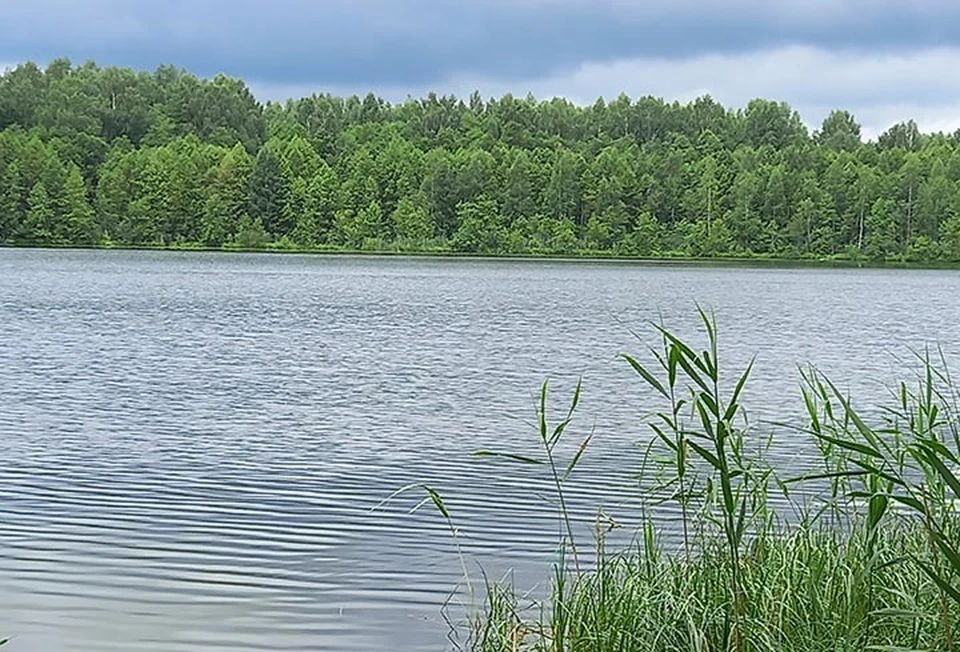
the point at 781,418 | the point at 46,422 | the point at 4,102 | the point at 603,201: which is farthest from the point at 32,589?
the point at 4,102

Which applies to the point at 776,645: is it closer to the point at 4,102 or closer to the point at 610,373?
the point at 610,373

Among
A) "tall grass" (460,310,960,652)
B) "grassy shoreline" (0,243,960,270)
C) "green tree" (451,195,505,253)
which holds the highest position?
"tall grass" (460,310,960,652)

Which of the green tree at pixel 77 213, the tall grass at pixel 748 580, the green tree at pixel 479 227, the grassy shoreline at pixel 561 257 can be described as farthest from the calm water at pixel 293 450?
the green tree at pixel 479 227

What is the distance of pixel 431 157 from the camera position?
13262 cm

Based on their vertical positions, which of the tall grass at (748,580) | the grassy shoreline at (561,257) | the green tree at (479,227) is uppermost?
the tall grass at (748,580)

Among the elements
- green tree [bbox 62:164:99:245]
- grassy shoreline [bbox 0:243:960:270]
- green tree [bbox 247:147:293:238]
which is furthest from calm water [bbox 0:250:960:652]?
green tree [bbox 247:147:293:238]

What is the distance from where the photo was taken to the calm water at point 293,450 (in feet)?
31.6

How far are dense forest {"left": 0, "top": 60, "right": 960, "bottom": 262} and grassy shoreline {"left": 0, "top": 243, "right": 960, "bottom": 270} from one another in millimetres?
502

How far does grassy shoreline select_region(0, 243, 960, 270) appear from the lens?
120 m

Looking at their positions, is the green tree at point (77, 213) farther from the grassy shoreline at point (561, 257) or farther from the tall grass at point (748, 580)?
the tall grass at point (748, 580)

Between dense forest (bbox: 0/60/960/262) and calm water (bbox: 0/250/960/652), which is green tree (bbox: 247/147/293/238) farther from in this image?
calm water (bbox: 0/250/960/652)

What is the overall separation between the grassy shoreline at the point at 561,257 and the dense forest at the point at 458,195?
502mm

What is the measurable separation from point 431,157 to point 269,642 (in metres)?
125

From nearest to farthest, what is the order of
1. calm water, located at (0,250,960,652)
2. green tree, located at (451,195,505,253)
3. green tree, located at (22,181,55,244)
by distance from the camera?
calm water, located at (0,250,960,652) → green tree, located at (22,181,55,244) → green tree, located at (451,195,505,253)
